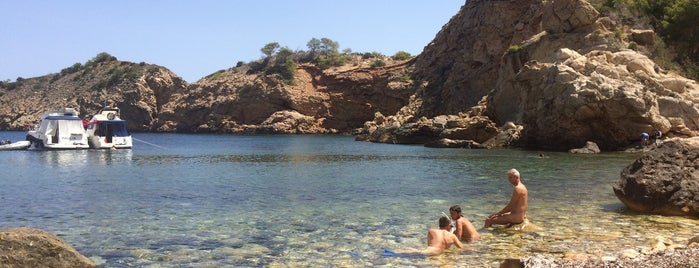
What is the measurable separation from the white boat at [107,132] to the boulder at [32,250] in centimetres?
4553

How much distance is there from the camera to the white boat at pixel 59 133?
161 ft

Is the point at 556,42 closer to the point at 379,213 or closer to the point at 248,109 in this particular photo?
the point at 379,213

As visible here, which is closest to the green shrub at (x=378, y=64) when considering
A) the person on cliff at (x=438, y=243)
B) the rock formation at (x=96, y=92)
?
the rock formation at (x=96, y=92)

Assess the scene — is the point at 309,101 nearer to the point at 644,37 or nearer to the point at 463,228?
the point at 644,37

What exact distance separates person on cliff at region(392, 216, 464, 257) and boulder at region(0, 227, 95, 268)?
555cm

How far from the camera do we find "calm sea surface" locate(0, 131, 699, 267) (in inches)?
427

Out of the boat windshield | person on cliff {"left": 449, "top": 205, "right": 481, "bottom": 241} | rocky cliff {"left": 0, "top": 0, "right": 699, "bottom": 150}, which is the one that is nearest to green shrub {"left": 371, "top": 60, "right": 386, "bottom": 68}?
rocky cliff {"left": 0, "top": 0, "right": 699, "bottom": 150}

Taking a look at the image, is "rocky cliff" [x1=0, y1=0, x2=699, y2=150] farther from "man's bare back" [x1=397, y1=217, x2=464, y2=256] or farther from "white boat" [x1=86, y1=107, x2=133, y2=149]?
"man's bare back" [x1=397, y1=217, x2=464, y2=256]

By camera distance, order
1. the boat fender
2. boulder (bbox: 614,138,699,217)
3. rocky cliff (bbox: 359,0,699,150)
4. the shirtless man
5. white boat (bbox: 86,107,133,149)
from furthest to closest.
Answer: white boat (bbox: 86,107,133,149) < the boat fender < rocky cliff (bbox: 359,0,699,150) < boulder (bbox: 614,138,699,217) < the shirtless man

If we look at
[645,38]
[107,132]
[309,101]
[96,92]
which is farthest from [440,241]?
[96,92]

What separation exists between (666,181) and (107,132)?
48834mm

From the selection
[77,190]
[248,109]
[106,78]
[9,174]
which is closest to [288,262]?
→ [77,190]

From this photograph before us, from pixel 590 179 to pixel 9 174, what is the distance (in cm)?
2728

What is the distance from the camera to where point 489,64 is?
243 ft
